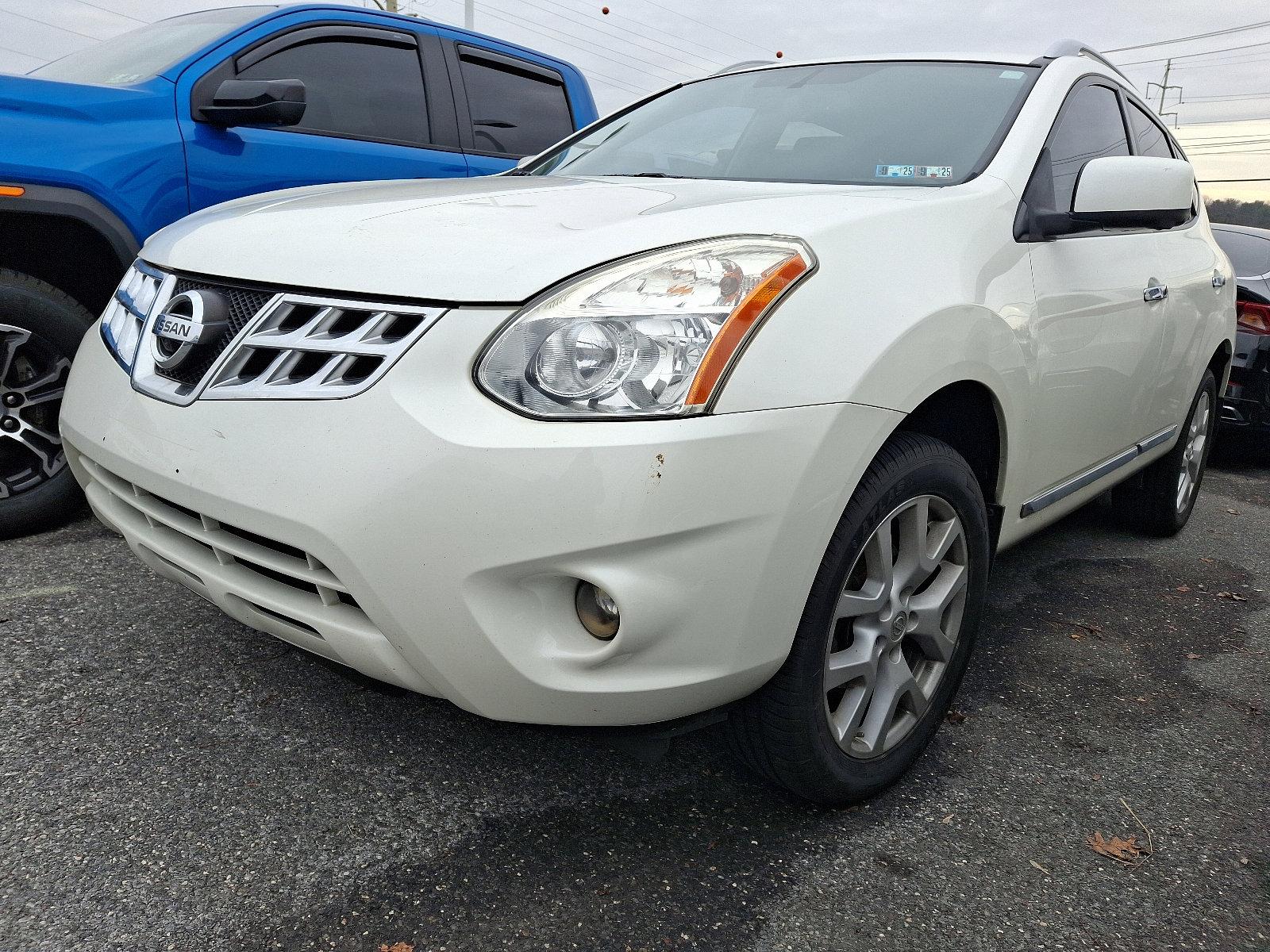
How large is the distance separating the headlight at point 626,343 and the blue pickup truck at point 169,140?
2228 mm

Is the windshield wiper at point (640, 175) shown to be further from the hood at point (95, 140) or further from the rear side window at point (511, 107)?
the rear side window at point (511, 107)

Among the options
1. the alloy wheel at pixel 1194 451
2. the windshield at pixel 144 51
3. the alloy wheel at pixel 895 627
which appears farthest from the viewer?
the alloy wheel at pixel 1194 451

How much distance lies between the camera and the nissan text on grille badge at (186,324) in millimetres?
1852

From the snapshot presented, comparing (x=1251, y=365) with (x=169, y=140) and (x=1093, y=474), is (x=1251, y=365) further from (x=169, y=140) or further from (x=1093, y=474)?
(x=169, y=140)

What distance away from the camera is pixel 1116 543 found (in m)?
4.15

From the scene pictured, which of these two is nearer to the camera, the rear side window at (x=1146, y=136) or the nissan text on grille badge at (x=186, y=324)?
the nissan text on grille badge at (x=186, y=324)

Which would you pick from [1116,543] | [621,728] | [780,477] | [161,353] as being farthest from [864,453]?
[1116,543]

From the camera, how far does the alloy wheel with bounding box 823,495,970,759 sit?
196 cm

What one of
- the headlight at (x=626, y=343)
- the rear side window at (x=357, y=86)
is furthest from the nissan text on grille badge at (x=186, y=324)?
the rear side window at (x=357, y=86)

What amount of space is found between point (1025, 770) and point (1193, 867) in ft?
1.28

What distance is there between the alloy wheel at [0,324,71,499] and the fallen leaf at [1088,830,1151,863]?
3.04 m

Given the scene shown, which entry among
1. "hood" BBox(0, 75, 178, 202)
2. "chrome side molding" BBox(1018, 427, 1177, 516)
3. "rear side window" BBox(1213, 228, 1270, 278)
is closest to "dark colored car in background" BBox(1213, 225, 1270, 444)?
"rear side window" BBox(1213, 228, 1270, 278)

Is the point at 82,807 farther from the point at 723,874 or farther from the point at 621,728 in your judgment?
the point at 723,874

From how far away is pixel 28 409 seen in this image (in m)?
3.19
